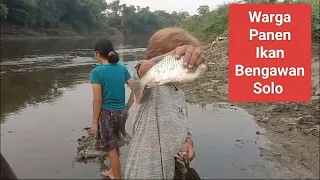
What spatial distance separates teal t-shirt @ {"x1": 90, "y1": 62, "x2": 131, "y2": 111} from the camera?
3.81 metres

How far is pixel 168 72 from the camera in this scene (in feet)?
7.65

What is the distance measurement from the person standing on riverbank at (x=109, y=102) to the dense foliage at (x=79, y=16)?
3450 cm

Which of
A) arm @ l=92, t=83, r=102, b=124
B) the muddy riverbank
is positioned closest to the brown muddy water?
the muddy riverbank

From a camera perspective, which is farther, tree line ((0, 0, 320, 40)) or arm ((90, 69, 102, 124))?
tree line ((0, 0, 320, 40))

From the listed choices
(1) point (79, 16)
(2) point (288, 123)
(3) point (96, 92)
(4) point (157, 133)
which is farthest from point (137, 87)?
(1) point (79, 16)

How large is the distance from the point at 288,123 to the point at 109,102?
10.6 ft

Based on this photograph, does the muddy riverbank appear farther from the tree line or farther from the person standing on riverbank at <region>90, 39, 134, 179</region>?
the tree line

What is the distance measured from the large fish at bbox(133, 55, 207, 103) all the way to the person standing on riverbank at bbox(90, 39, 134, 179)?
4.85ft

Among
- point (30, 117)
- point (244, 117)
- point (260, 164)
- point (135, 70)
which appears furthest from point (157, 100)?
point (30, 117)

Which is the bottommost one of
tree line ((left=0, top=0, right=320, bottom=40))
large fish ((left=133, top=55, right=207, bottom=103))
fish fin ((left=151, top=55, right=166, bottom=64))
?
large fish ((left=133, top=55, right=207, bottom=103))

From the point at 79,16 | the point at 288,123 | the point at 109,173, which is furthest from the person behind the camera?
the point at 79,16

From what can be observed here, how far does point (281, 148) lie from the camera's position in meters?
4.99

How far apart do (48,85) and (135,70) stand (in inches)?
363

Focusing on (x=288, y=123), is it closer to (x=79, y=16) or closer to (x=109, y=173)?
(x=109, y=173)
